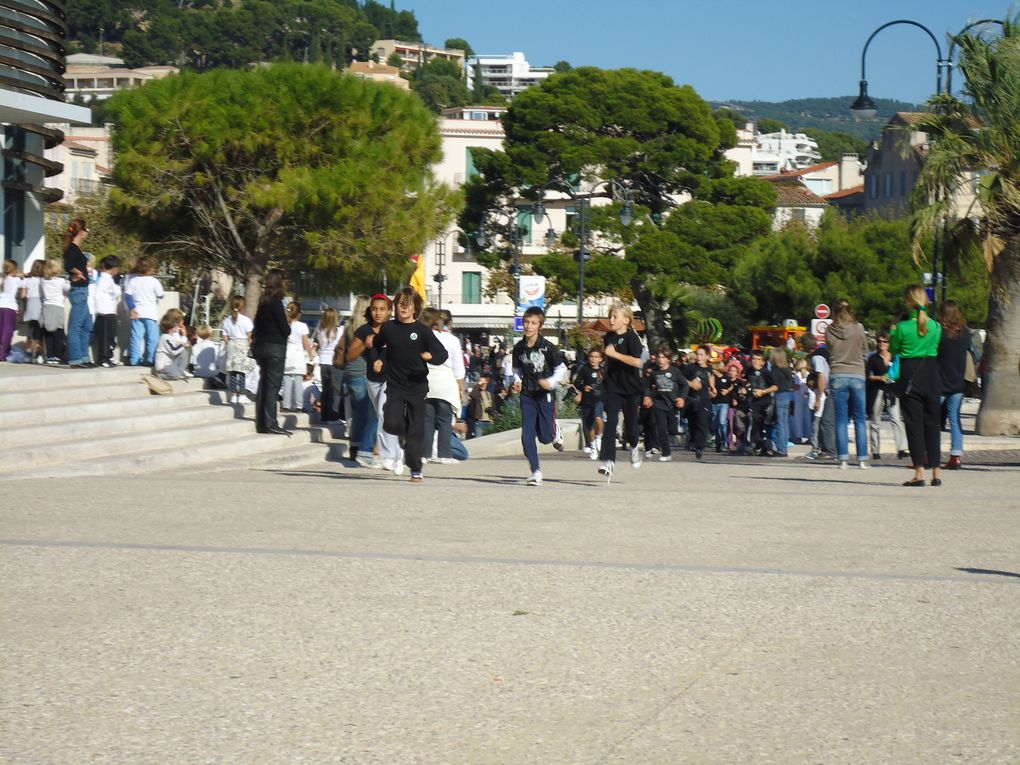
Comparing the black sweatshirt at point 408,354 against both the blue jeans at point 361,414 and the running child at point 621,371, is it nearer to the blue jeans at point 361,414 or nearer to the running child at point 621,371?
the running child at point 621,371

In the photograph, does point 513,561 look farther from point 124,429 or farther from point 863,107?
point 863,107

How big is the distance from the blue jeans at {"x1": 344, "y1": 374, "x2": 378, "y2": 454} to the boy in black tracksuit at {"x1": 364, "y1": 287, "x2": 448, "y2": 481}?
2.47m

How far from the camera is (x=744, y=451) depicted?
21.9 m

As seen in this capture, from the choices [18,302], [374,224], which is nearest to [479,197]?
[374,224]

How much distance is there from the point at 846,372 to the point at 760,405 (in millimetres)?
4650

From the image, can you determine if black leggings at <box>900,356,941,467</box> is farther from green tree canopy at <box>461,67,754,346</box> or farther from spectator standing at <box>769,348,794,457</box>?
green tree canopy at <box>461,67,754,346</box>

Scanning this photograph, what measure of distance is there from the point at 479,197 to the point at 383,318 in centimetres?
4981

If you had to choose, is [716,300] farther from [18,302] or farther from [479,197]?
[18,302]

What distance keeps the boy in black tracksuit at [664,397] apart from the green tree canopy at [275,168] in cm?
1975

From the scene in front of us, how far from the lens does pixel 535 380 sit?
43.9ft

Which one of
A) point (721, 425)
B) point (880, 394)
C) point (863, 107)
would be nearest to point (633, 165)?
point (863, 107)

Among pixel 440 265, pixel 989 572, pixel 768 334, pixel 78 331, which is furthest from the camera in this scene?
pixel 440 265

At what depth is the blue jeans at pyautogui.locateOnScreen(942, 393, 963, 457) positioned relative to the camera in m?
16.3

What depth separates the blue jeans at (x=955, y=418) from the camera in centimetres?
1633
